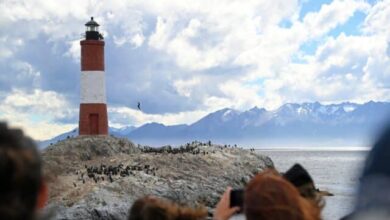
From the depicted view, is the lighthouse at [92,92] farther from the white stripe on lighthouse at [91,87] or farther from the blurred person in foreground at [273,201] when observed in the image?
the blurred person in foreground at [273,201]

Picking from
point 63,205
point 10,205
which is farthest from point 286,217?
point 63,205

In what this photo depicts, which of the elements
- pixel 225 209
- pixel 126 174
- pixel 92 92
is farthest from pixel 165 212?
pixel 92 92

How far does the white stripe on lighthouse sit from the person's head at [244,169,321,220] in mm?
39053

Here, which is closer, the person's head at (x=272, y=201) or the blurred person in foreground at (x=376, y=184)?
the blurred person in foreground at (x=376, y=184)

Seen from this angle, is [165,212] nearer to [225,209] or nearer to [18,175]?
[225,209]

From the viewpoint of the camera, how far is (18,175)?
202 cm

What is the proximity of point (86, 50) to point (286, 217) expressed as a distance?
1583 inches

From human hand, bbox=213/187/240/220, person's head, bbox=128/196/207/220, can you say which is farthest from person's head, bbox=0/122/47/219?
human hand, bbox=213/187/240/220

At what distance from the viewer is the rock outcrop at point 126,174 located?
31344mm

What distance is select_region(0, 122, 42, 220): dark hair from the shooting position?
1999 millimetres

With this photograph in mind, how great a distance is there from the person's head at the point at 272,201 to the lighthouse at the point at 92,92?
39053 mm

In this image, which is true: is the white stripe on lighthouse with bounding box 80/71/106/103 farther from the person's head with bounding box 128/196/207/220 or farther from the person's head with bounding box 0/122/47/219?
the person's head with bounding box 0/122/47/219

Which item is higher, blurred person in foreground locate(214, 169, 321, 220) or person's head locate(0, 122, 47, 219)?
person's head locate(0, 122, 47, 219)

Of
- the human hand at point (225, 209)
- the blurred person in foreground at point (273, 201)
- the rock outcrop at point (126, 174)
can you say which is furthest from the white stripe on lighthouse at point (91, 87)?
the blurred person in foreground at point (273, 201)
